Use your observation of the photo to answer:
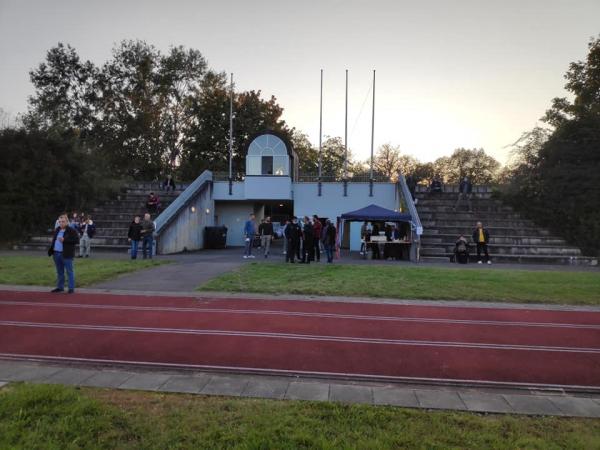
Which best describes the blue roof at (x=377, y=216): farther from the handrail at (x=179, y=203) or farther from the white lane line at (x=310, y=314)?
the white lane line at (x=310, y=314)

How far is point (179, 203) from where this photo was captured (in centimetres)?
2348

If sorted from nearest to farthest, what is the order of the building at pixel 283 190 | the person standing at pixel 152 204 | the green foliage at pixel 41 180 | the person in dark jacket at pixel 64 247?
the person in dark jacket at pixel 64 247 → the green foliage at pixel 41 180 → the person standing at pixel 152 204 → the building at pixel 283 190

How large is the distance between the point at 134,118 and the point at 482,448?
48.0 meters

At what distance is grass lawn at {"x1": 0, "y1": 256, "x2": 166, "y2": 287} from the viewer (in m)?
12.0

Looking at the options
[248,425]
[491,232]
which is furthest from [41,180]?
[491,232]

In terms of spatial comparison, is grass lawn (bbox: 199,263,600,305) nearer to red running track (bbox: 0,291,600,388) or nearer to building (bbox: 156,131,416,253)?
red running track (bbox: 0,291,600,388)

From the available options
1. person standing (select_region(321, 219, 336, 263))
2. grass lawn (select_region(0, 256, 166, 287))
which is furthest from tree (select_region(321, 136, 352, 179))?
grass lawn (select_region(0, 256, 166, 287))

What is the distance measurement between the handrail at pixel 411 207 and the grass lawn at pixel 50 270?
11.1 meters

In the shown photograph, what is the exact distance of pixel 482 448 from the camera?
135 inches

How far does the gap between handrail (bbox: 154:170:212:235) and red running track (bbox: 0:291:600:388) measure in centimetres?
1118

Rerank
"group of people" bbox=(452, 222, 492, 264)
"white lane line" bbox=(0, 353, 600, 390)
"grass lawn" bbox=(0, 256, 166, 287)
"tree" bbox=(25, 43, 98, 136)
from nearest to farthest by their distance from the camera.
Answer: "white lane line" bbox=(0, 353, 600, 390), "grass lawn" bbox=(0, 256, 166, 287), "group of people" bbox=(452, 222, 492, 264), "tree" bbox=(25, 43, 98, 136)

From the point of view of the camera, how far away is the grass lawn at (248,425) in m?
3.46

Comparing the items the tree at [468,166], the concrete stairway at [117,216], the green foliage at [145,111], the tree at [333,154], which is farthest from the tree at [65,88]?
the tree at [468,166]

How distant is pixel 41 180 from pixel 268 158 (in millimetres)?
13785
